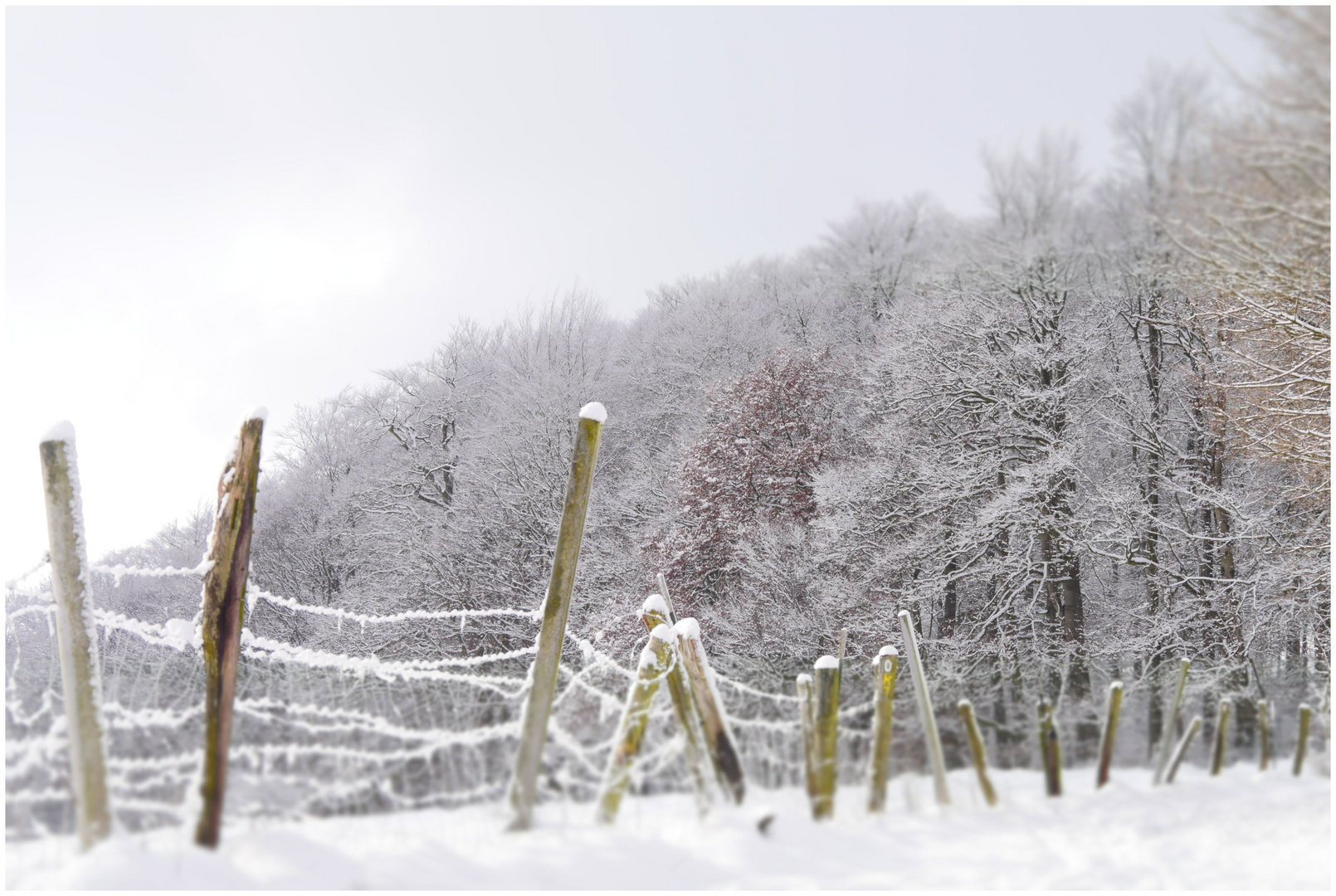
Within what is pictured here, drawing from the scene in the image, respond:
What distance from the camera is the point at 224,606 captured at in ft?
7.07

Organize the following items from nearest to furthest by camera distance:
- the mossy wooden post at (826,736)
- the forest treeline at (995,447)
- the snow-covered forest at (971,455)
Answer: the mossy wooden post at (826,736) → the snow-covered forest at (971,455) → the forest treeline at (995,447)

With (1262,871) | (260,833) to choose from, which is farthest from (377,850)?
(1262,871)

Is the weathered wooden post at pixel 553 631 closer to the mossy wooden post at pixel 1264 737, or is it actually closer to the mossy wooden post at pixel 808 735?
the mossy wooden post at pixel 808 735

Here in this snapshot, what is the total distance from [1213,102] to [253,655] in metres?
5.43

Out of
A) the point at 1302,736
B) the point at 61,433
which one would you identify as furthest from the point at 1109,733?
the point at 61,433

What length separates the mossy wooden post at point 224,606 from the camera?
206 centimetres

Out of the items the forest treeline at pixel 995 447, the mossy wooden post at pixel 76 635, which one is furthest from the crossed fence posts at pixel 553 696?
the forest treeline at pixel 995 447

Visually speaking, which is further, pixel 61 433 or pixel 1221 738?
pixel 1221 738

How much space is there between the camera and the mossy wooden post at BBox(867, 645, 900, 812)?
7.55 ft

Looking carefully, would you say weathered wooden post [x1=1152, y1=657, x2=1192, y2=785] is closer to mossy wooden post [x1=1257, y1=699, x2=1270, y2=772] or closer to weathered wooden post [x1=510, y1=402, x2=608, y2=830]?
mossy wooden post [x1=1257, y1=699, x2=1270, y2=772]

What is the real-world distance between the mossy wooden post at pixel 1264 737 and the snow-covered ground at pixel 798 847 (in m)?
0.11

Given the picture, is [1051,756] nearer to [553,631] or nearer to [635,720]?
[635,720]

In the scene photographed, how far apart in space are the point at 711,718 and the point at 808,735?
0.32 metres

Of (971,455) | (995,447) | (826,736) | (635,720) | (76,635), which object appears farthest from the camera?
(971,455)
